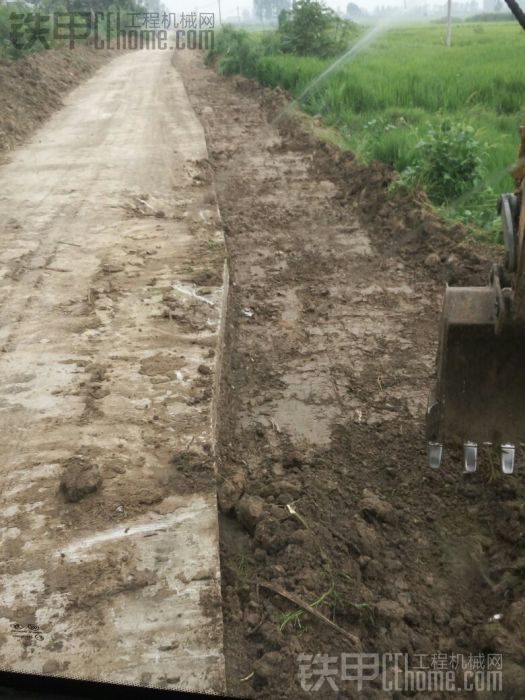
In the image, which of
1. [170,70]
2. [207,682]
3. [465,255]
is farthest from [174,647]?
[170,70]

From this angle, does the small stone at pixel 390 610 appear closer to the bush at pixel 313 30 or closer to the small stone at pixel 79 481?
the small stone at pixel 79 481

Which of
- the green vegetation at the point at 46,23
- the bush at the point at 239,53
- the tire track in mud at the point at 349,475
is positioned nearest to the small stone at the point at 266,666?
the tire track in mud at the point at 349,475

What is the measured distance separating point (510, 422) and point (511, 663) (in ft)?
2.72

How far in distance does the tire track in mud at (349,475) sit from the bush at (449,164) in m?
0.38

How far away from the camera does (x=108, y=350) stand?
177 inches

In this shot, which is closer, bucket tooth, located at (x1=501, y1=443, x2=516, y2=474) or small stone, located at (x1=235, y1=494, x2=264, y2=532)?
bucket tooth, located at (x1=501, y1=443, x2=516, y2=474)

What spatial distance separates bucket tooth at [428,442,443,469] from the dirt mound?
9.55 meters

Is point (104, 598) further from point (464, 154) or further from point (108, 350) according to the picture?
point (464, 154)

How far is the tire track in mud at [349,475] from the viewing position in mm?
2590

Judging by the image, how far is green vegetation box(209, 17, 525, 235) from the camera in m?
6.93

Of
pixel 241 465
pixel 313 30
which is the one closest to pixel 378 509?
pixel 241 465

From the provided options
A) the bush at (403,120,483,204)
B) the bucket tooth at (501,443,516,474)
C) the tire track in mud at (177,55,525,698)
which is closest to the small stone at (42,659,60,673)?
the tire track in mud at (177,55,525,698)

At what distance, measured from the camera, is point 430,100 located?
10.5m

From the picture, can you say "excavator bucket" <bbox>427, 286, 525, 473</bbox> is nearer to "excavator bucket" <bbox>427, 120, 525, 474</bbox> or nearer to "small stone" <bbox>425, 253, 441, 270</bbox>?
"excavator bucket" <bbox>427, 120, 525, 474</bbox>
